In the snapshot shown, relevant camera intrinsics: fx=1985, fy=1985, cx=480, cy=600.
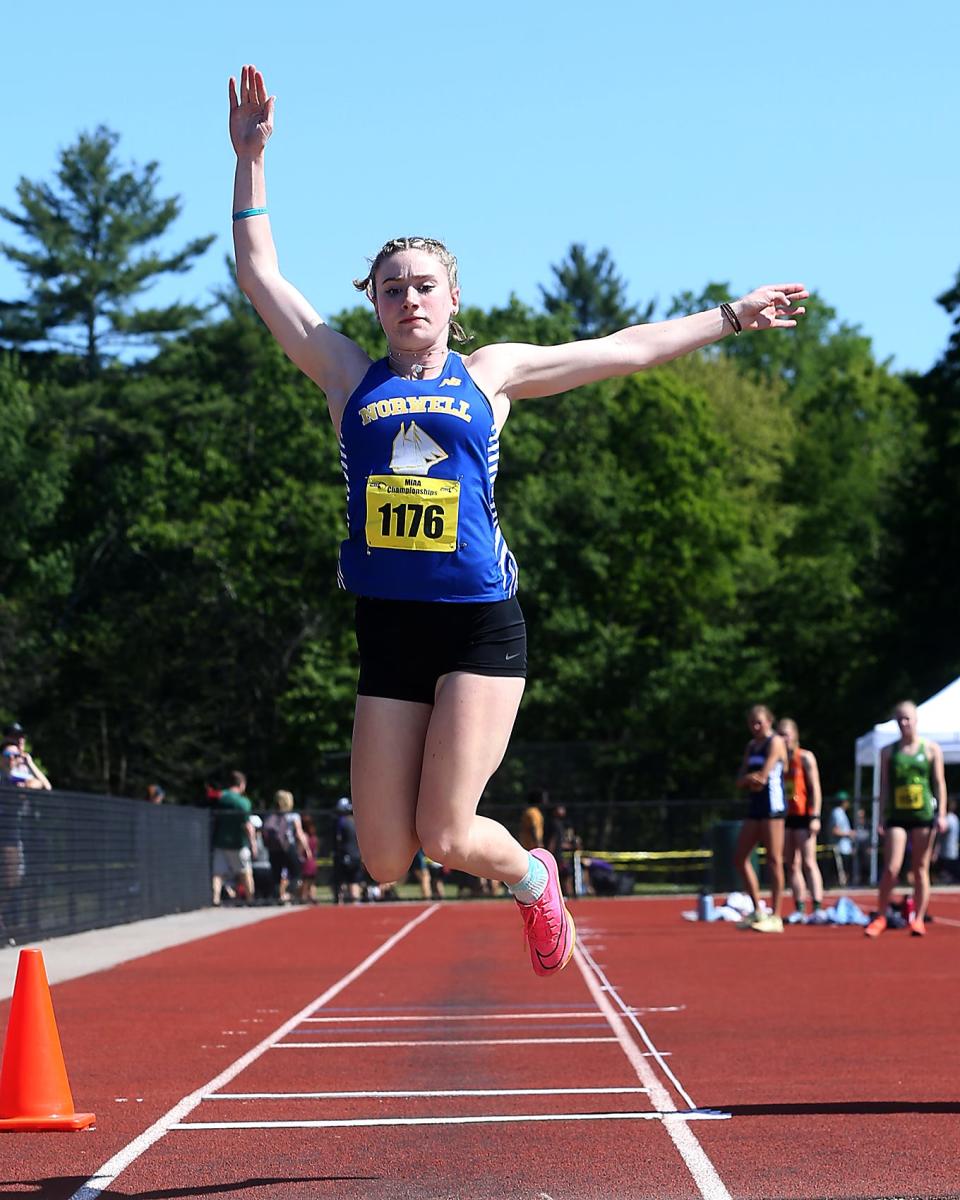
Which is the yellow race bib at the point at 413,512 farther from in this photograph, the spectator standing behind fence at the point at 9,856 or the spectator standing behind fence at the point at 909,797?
the spectator standing behind fence at the point at 909,797

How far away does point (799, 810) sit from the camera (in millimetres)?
20578

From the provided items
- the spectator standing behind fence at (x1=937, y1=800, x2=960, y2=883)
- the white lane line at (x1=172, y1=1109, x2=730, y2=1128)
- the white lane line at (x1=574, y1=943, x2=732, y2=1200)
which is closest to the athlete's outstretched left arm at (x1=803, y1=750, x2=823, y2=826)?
the white lane line at (x1=574, y1=943, x2=732, y2=1200)

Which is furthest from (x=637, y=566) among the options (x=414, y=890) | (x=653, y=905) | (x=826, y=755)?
(x=653, y=905)

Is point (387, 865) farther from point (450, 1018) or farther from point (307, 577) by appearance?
point (307, 577)

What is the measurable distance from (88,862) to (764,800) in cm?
704

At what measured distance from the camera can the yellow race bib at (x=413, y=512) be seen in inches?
213

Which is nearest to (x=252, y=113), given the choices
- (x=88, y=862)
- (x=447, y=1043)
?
(x=447, y=1043)

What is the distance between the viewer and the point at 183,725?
178ft

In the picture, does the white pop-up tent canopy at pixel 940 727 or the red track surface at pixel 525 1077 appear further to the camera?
the white pop-up tent canopy at pixel 940 727

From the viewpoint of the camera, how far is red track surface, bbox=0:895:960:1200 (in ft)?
17.6

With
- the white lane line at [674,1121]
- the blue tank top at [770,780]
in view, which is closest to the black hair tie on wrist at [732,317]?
the white lane line at [674,1121]

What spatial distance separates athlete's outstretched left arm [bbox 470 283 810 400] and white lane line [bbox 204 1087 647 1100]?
261 cm

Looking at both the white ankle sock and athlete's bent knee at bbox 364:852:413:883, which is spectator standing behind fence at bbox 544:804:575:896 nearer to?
the white ankle sock

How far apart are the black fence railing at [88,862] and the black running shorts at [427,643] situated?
1147 cm
